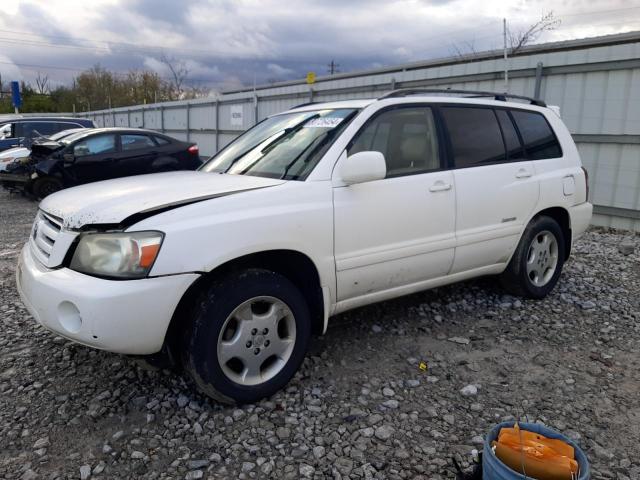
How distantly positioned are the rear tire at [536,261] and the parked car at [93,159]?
7629 mm

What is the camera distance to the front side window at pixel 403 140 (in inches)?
133

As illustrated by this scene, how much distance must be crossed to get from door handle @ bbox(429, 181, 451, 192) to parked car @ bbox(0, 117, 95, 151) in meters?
13.1

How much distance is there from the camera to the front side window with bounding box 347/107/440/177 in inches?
133

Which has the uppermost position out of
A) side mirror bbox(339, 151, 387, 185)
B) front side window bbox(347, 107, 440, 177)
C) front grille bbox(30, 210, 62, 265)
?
front side window bbox(347, 107, 440, 177)

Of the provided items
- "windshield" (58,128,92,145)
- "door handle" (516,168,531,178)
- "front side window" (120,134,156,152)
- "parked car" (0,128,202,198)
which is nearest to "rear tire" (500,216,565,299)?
"door handle" (516,168,531,178)

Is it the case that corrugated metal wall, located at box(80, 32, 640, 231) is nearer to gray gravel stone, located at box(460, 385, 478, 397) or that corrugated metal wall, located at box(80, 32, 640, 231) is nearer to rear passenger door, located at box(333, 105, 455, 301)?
rear passenger door, located at box(333, 105, 455, 301)

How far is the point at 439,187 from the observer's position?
11.6 ft

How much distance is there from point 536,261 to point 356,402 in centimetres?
241

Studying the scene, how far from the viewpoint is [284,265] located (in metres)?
3.03

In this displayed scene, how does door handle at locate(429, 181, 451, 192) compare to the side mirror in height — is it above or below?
below

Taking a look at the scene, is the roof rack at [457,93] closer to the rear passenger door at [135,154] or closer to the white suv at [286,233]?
the white suv at [286,233]

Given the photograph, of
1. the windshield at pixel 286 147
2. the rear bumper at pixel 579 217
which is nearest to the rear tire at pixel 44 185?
the windshield at pixel 286 147

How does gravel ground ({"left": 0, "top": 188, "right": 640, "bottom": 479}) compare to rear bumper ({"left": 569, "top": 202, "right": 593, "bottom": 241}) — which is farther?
rear bumper ({"left": 569, "top": 202, "right": 593, "bottom": 241})

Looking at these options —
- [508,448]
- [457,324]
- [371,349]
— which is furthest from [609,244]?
[508,448]
